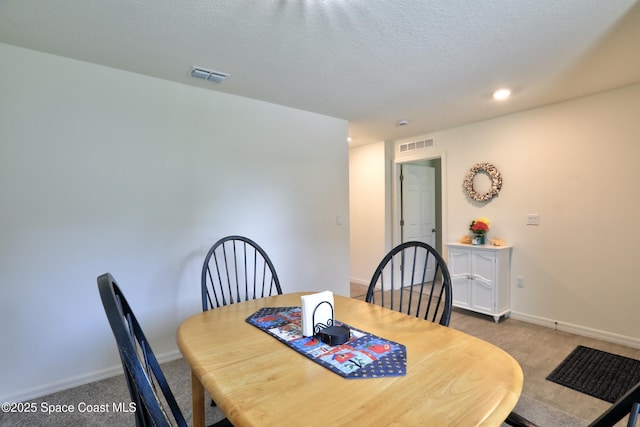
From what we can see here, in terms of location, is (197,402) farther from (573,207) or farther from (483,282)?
(573,207)

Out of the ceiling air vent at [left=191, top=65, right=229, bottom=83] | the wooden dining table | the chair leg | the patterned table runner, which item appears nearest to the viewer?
the chair leg

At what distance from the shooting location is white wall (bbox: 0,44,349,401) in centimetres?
212

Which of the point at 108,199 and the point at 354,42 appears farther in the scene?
the point at 108,199

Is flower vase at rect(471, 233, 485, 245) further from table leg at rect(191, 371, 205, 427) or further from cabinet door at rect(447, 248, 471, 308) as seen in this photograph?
table leg at rect(191, 371, 205, 427)

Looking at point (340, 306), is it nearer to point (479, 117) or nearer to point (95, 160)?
point (95, 160)

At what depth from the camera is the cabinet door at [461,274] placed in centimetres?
370

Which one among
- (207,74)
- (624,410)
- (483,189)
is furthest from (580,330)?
(207,74)

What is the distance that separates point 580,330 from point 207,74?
163 inches

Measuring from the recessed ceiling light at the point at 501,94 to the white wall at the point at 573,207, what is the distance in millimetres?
677

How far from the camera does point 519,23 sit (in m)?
1.86

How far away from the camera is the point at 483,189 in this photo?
3.91 metres

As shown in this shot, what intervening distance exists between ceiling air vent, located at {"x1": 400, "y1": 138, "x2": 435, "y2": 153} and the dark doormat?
284 centimetres

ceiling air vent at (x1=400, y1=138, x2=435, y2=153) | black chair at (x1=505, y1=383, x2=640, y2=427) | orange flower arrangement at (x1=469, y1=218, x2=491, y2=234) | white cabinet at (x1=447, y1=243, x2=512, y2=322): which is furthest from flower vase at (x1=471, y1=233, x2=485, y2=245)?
black chair at (x1=505, y1=383, x2=640, y2=427)

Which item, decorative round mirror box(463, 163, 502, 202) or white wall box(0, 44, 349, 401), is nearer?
white wall box(0, 44, 349, 401)
